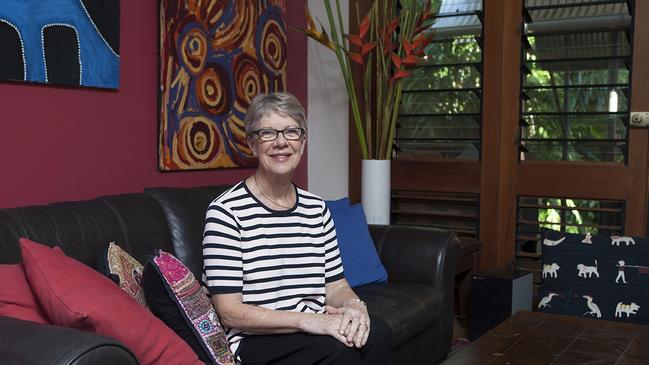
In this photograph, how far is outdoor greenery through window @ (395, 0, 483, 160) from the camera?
378 cm

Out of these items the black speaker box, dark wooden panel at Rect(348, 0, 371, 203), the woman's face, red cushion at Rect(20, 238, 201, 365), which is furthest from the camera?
dark wooden panel at Rect(348, 0, 371, 203)

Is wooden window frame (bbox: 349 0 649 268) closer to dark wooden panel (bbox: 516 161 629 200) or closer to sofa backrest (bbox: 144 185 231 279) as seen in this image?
dark wooden panel (bbox: 516 161 629 200)

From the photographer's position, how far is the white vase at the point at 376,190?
3.55m

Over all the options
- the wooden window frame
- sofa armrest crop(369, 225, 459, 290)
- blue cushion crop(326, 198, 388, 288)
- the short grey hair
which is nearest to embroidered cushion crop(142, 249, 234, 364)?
the short grey hair

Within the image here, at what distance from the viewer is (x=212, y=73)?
2934 mm

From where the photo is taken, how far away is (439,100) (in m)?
3.85

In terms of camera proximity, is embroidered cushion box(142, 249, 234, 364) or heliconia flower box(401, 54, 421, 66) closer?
embroidered cushion box(142, 249, 234, 364)

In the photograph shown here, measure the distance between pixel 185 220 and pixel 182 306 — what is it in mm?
690

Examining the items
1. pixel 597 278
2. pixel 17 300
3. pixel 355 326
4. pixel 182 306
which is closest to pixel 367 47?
pixel 597 278

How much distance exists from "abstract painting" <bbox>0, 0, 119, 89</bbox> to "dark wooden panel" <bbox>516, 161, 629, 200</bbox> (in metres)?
2.27

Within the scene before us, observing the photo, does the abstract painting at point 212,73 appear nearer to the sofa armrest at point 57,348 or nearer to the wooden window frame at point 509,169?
the wooden window frame at point 509,169

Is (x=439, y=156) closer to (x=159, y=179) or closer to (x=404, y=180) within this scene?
(x=404, y=180)

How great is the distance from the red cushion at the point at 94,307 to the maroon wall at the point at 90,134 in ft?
2.43

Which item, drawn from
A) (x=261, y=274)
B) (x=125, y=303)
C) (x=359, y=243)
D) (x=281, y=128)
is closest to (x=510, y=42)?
(x=359, y=243)
